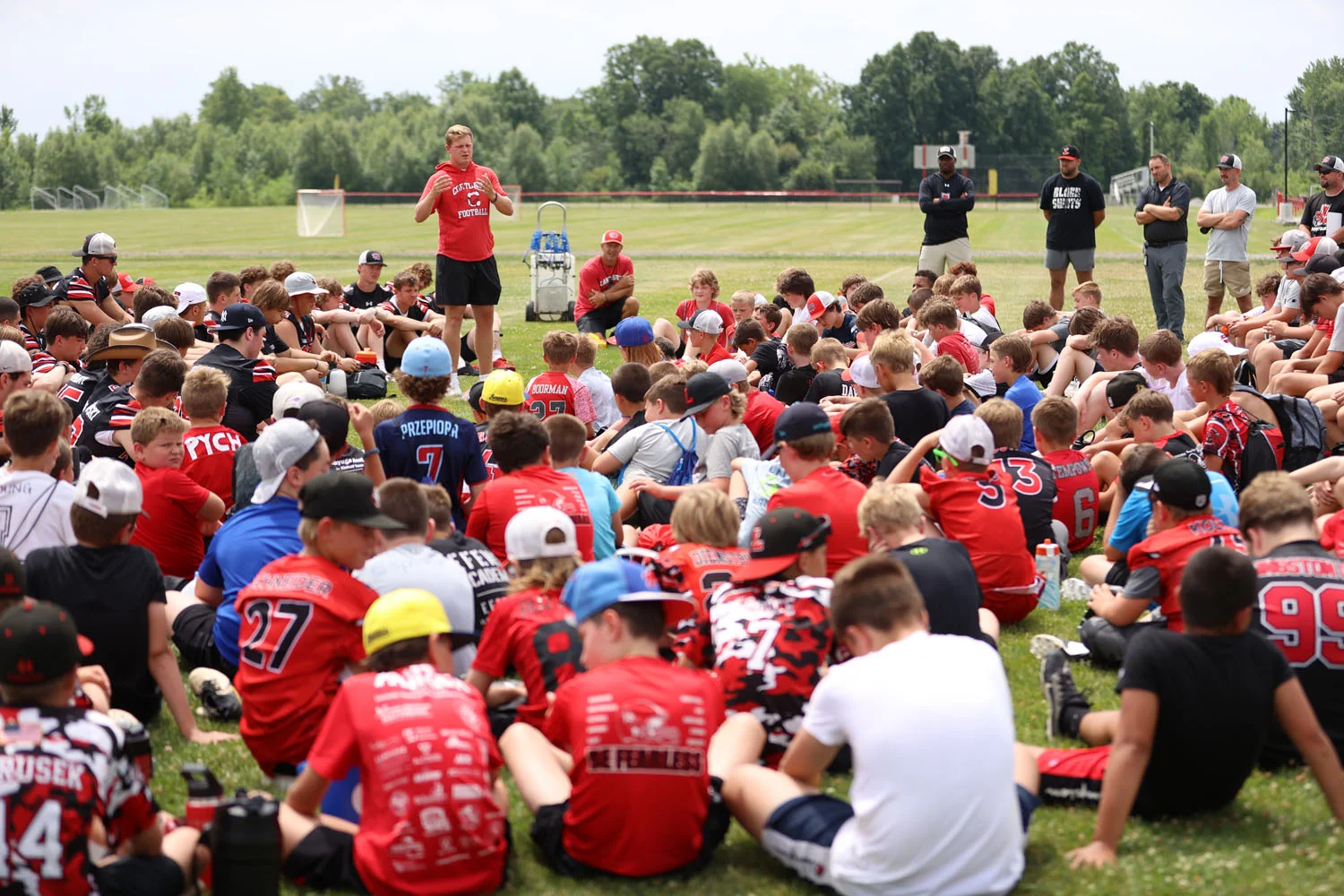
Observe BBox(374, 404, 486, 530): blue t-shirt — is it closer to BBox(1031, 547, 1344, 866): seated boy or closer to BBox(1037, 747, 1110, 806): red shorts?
BBox(1037, 747, 1110, 806): red shorts

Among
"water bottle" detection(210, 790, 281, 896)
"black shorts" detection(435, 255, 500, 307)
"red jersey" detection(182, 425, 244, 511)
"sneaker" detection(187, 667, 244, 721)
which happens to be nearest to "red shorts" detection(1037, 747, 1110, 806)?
"water bottle" detection(210, 790, 281, 896)

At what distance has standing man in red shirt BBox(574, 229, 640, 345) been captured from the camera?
648 inches

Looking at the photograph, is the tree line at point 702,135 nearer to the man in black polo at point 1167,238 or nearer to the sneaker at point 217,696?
the man in black polo at point 1167,238

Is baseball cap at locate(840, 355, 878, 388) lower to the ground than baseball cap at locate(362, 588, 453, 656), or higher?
higher

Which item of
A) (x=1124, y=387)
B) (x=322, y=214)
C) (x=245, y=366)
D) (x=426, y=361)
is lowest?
(x=1124, y=387)

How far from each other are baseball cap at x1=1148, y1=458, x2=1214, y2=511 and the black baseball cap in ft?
14.7

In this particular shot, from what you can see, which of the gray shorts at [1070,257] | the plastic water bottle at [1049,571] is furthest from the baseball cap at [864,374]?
the gray shorts at [1070,257]

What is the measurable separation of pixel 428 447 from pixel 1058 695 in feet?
12.8

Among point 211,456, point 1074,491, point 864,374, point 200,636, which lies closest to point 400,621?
point 200,636

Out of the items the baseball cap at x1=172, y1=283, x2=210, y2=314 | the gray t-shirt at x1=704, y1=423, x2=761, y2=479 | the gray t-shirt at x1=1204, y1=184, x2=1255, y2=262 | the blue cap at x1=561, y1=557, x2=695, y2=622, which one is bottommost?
the gray t-shirt at x1=704, y1=423, x2=761, y2=479

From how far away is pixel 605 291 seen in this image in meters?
16.5

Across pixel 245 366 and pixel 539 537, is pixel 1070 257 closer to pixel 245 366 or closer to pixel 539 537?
pixel 245 366

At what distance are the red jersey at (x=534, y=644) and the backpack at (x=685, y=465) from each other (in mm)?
3497

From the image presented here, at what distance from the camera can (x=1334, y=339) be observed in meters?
10.9
